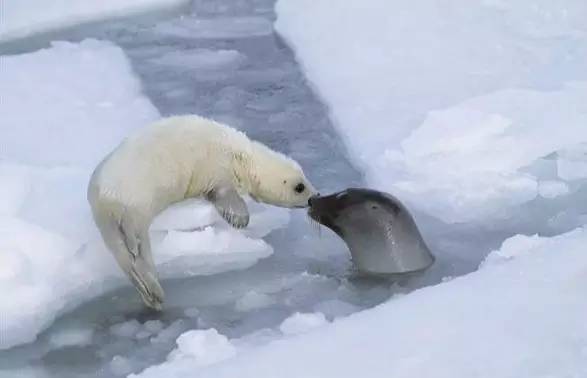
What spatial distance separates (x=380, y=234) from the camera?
3.63 meters

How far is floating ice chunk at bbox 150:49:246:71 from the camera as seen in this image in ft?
18.1

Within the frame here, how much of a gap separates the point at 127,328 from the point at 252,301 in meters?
0.37

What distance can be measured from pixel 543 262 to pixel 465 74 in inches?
81.9

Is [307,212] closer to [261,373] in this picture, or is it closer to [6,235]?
[6,235]

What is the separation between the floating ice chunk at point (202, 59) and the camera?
5.51 metres

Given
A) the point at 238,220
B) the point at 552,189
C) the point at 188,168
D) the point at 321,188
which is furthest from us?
the point at 321,188

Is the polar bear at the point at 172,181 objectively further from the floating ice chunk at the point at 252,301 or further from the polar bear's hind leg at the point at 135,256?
the floating ice chunk at the point at 252,301

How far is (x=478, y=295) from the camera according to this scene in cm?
289

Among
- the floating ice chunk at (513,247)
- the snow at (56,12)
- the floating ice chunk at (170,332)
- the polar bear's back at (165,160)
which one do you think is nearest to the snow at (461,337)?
the floating ice chunk at (170,332)

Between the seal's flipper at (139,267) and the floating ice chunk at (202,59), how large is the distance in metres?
2.22

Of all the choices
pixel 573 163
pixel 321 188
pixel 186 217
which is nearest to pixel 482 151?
pixel 573 163

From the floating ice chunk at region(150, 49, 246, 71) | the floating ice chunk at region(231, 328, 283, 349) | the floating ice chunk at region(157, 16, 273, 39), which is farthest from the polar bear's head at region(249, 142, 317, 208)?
the floating ice chunk at region(157, 16, 273, 39)

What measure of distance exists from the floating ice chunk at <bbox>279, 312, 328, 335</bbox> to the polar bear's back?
597 mm

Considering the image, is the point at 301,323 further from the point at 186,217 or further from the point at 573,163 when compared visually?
the point at 573,163
